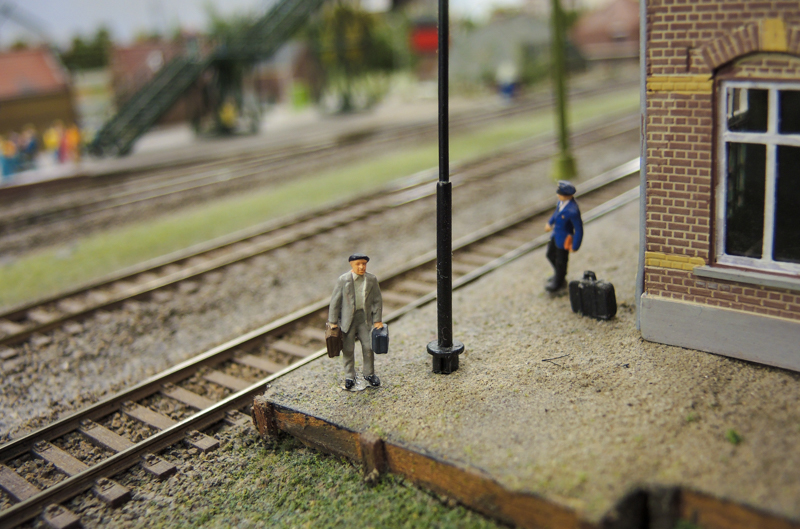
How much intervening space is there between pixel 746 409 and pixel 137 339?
755 cm

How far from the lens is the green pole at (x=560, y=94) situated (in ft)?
47.7

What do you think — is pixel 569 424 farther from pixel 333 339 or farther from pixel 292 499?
pixel 292 499

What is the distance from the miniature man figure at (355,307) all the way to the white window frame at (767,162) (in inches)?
134

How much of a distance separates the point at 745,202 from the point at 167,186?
15.7 metres

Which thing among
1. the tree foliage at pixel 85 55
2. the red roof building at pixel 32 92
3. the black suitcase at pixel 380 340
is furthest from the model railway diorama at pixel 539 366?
the tree foliage at pixel 85 55

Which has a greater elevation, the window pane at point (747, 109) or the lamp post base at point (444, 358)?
the window pane at point (747, 109)

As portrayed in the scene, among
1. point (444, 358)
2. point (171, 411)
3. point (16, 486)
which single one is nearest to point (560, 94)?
point (444, 358)

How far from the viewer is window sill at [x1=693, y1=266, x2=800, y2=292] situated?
6234 mm

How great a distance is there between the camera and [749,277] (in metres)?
6.43

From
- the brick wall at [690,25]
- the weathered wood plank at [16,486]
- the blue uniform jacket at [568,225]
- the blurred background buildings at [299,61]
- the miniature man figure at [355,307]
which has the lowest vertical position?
the weathered wood plank at [16,486]

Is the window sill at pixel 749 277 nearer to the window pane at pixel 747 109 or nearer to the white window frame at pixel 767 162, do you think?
the white window frame at pixel 767 162

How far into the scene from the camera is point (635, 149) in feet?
60.7

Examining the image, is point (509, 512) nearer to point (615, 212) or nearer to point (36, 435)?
point (36, 435)

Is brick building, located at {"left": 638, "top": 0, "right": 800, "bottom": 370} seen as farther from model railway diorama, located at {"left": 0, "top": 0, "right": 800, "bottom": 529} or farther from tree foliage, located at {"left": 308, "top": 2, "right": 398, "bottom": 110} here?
tree foliage, located at {"left": 308, "top": 2, "right": 398, "bottom": 110}
